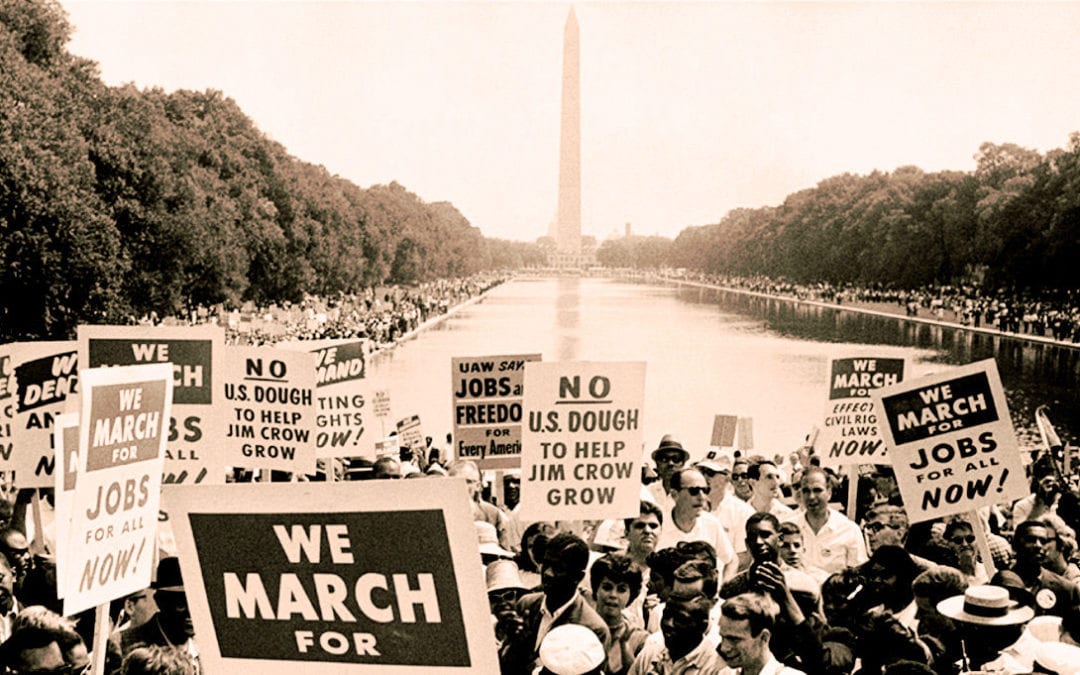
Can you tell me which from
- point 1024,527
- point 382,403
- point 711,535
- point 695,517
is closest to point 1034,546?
point 1024,527

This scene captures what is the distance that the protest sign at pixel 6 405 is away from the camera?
10.1 metres

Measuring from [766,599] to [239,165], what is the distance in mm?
61685

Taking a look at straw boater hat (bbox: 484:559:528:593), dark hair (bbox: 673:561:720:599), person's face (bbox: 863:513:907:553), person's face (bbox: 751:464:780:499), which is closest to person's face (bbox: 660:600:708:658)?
dark hair (bbox: 673:561:720:599)

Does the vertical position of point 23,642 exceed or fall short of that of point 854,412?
it falls short

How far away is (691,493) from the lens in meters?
8.18

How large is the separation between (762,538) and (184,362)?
4636 mm

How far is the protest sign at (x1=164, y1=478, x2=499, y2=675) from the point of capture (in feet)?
12.4

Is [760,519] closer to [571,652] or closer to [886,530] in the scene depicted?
[886,530]

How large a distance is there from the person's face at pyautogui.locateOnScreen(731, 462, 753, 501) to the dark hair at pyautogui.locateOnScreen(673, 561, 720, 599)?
24.1ft

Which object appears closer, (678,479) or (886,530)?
(886,530)

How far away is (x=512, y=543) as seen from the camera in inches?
410

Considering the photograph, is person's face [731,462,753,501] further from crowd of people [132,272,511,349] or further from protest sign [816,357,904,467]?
crowd of people [132,272,511,349]

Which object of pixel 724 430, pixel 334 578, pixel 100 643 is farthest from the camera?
pixel 724 430

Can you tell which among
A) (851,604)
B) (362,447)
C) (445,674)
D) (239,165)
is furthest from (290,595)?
(239,165)
